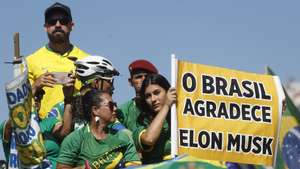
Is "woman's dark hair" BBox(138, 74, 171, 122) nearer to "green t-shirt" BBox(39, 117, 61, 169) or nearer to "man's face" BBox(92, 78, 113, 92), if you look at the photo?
"man's face" BBox(92, 78, 113, 92)

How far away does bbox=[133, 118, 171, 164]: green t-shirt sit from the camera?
29.1ft

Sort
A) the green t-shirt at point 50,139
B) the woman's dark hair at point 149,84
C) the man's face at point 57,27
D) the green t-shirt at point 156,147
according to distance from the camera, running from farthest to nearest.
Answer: the man's face at point 57,27
the green t-shirt at point 50,139
the woman's dark hair at point 149,84
the green t-shirt at point 156,147

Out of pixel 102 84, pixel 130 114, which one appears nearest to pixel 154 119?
pixel 130 114

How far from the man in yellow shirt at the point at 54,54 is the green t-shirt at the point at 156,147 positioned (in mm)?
1054

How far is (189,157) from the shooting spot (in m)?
8.05

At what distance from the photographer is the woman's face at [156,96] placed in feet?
29.3

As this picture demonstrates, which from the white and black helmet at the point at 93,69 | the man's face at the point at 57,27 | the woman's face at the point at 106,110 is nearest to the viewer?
the woman's face at the point at 106,110

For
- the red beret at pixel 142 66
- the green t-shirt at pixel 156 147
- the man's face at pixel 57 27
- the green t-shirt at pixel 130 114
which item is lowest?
the green t-shirt at pixel 156 147

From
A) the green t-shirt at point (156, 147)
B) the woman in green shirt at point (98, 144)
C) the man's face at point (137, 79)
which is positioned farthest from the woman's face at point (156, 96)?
the man's face at point (137, 79)

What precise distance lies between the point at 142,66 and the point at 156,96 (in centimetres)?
75

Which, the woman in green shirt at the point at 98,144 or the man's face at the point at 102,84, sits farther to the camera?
the man's face at the point at 102,84

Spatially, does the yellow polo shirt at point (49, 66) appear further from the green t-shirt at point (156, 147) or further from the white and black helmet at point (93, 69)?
the green t-shirt at point (156, 147)

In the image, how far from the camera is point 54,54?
9.80 metres

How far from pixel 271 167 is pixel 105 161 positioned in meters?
1.82
